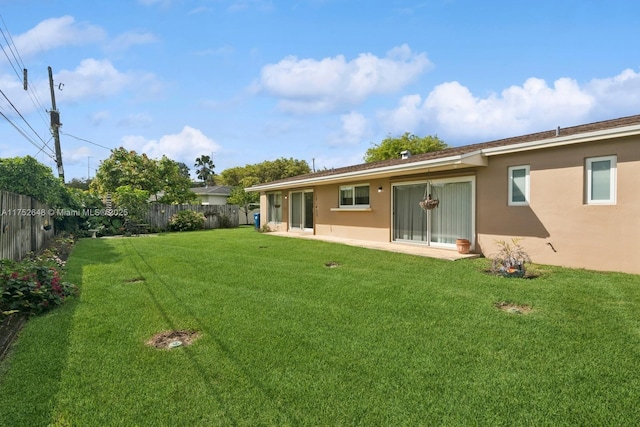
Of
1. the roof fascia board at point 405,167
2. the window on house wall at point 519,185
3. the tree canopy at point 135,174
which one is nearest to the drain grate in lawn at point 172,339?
the roof fascia board at point 405,167

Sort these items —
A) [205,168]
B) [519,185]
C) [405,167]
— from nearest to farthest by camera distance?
[519,185], [405,167], [205,168]

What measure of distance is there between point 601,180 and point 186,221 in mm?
19064

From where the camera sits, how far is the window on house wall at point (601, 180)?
6964 mm

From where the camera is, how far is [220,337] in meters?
3.91

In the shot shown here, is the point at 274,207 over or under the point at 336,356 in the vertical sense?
over

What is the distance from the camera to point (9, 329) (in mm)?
4266

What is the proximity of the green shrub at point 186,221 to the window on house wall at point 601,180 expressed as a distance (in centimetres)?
1883

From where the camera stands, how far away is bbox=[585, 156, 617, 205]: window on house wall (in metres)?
6.96

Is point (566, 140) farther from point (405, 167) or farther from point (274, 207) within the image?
point (274, 207)

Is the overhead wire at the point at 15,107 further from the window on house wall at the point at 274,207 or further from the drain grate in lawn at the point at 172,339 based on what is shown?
the window on house wall at the point at 274,207

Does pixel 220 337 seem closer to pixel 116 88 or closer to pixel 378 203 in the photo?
pixel 378 203

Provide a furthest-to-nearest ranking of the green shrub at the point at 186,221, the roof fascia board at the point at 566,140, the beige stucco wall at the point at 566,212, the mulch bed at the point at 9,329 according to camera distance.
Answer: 1. the green shrub at the point at 186,221
2. the beige stucco wall at the point at 566,212
3. the roof fascia board at the point at 566,140
4. the mulch bed at the point at 9,329

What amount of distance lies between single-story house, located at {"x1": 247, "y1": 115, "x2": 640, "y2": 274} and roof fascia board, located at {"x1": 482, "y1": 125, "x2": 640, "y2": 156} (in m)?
0.02

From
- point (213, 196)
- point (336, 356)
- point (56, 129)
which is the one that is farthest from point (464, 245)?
point (213, 196)
